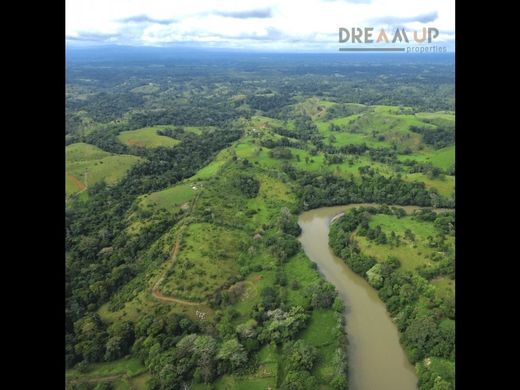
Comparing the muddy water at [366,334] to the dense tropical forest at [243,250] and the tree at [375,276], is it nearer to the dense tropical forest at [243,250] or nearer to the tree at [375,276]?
the tree at [375,276]

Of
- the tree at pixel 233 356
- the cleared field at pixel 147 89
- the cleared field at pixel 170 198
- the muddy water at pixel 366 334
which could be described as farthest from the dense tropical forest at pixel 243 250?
the cleared field at pixel 147 89

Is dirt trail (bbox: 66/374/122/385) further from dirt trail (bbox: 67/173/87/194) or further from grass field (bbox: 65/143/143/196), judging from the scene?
dirt trail (bbox: 67/173/87/194)

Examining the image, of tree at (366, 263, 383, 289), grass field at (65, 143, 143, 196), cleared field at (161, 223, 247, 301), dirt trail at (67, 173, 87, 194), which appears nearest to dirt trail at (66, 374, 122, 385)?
cleared field at (161, 223, 247, 301)

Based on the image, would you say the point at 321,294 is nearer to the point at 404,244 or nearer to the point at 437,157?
the point at 404,244
